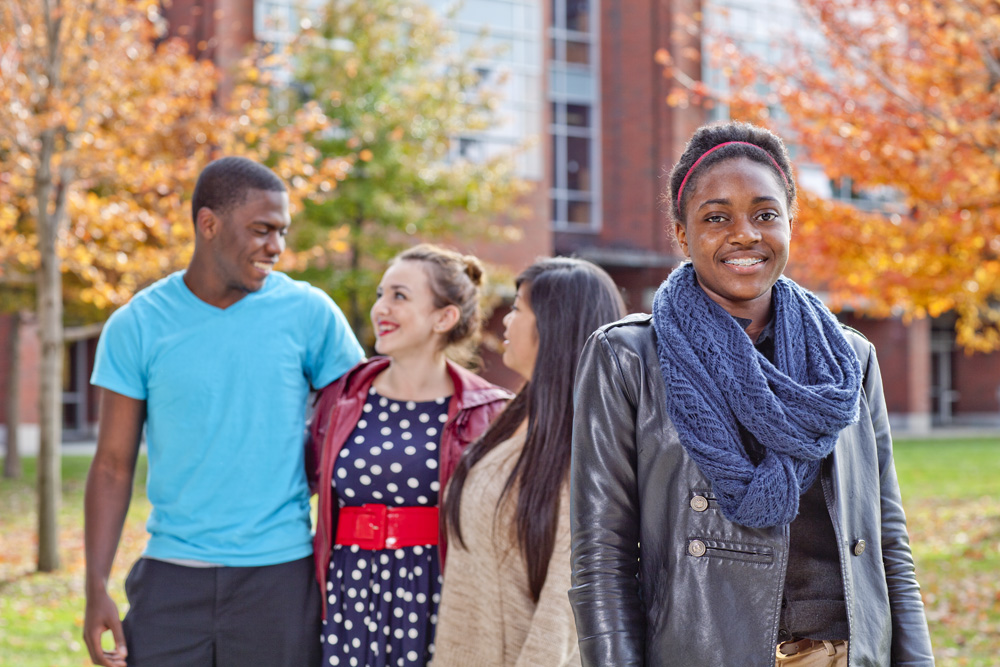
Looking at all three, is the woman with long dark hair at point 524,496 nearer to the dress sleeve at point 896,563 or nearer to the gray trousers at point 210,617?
the gray trousers at point 210,617

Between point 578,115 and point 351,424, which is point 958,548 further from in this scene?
point 578,115

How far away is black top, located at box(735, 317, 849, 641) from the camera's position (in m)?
1.97

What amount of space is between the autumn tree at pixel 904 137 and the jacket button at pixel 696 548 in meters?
6.21

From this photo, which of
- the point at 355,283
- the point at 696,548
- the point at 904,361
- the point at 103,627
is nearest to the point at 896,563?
the point at 696,548

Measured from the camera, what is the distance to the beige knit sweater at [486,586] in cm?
305

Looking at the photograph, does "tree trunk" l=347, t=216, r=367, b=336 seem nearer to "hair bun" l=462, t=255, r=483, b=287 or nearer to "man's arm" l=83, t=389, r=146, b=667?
"hair bun" l=462, t=255, r=483, b=287

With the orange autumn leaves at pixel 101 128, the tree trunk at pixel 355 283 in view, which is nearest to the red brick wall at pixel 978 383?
the tree trunk at pixel 355 283

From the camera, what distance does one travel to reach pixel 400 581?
3.24 meters

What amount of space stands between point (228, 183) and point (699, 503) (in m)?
2.07

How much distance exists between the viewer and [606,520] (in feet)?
6.43

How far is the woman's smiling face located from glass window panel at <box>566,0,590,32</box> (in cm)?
2663

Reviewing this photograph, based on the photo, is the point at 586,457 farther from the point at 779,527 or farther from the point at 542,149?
the point at 542,149

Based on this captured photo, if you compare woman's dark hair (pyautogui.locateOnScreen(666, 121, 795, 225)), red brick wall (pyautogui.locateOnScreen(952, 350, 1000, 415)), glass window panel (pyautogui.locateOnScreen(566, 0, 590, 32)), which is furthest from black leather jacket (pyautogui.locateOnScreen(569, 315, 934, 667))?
red brick wall (pyautogui.locateOnScreen(952, 350, 1000, 415))

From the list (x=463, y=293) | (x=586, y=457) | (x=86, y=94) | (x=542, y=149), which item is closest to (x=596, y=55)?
(x=542, y=149)
